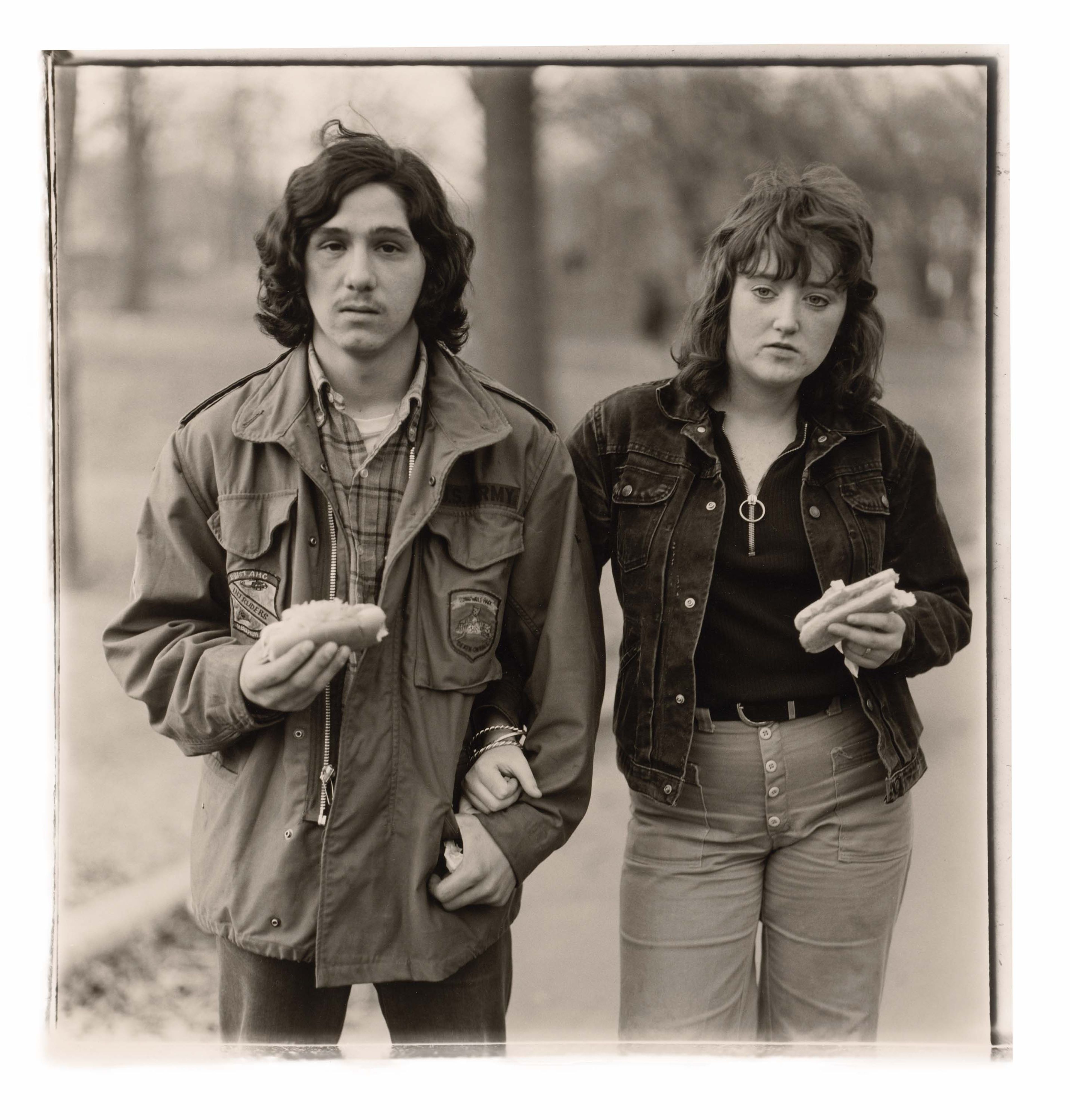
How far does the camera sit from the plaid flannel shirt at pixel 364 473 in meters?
2.67

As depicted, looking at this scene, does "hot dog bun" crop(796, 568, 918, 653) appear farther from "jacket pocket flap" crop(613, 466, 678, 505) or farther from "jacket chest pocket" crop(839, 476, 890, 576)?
"jacket pocket flap" crop(613, 466, 678, 505)

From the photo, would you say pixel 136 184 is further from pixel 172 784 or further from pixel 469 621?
pixel 172 784

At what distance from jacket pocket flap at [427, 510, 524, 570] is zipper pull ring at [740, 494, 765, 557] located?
52 cm

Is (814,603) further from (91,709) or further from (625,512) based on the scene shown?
(91,709)

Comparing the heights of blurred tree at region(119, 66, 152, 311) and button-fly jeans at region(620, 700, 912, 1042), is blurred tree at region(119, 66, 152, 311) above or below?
above

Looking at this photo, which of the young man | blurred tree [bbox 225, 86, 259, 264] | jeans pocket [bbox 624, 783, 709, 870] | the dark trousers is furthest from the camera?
blurred tree [bbox 225, 86, 259, 264]

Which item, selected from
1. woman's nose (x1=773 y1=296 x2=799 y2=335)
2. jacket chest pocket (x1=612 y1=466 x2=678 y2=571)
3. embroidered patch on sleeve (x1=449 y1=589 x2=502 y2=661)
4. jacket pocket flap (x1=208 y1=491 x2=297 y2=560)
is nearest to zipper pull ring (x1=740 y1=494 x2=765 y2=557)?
jacket chest pocket (x1=612 y1=466 x2=678 y2=571)

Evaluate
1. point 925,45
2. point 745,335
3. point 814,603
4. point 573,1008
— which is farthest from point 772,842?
point 925,45

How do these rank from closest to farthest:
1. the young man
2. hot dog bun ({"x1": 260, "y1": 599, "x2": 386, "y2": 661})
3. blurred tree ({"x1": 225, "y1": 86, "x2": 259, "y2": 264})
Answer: hot dog bun ({"x1": 260, "y1": 599, "x2": 386, "y2": 661}), the young man, blurred tree ({"x1": 225, "y1": 86, "x2": 259, "y2": 264})

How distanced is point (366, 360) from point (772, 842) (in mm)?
1435

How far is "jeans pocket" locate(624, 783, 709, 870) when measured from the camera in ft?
9.27

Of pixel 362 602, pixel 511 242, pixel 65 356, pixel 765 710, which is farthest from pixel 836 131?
pixel 65 356

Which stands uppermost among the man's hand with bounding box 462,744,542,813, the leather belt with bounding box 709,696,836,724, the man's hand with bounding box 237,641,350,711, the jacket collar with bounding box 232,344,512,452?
the jacket collar with bounding box 232,344,512,452

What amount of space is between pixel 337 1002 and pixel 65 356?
1790 millimetres
